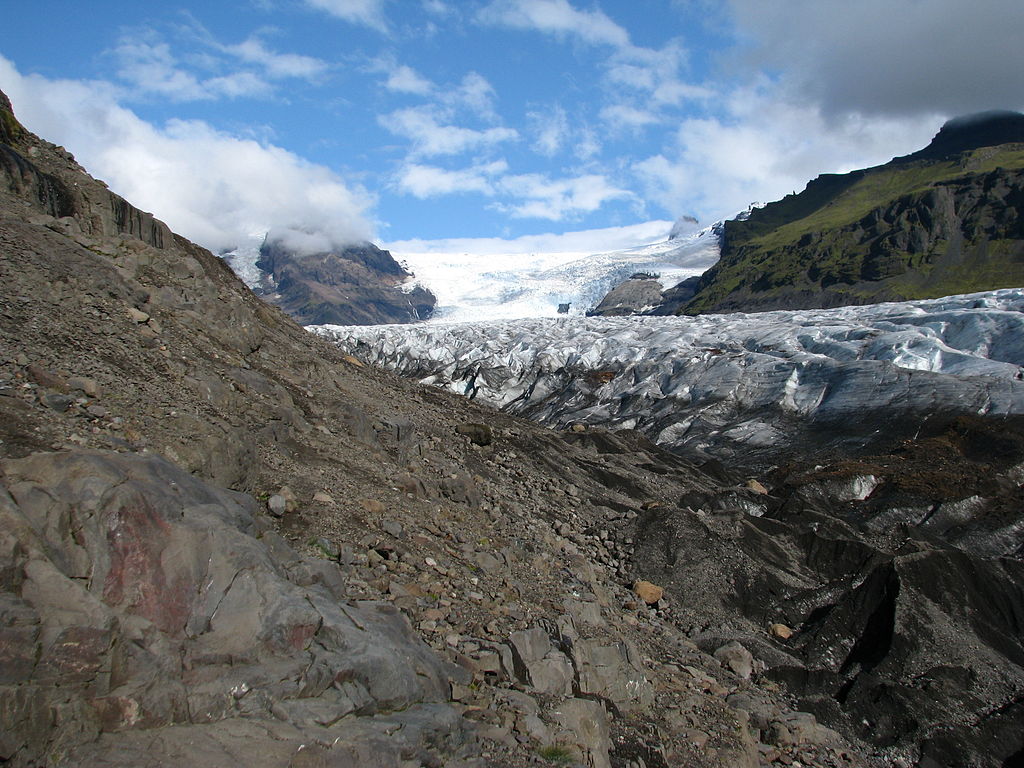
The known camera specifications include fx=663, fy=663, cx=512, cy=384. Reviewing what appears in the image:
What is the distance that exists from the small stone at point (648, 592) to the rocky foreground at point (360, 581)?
0.13m

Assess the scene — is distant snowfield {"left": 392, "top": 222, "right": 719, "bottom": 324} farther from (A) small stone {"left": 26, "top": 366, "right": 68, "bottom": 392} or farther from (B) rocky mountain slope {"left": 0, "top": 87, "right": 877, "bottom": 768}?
(A) small stone {"left": 26, "top": 366, "right": 68, "bottom": 392}

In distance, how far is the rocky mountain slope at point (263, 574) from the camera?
4.94 metres

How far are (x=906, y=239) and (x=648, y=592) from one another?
456ft

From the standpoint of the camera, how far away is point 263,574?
6.20 m

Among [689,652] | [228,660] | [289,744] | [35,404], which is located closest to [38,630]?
[228,660]

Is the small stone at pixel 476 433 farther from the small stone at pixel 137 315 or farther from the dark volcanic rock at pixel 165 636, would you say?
the dark volcanic rock at pixel 165 636

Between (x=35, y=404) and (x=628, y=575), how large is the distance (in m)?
11.1

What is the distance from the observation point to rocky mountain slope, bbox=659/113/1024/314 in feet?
379

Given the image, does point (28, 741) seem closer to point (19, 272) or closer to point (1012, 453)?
point (19, 272)

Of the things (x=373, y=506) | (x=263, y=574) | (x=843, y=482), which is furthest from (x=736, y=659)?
(x=843, y=482)

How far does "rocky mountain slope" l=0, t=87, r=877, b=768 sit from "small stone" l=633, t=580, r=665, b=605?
0.47ft

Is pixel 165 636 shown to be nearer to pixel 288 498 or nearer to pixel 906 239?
pixel 288 498

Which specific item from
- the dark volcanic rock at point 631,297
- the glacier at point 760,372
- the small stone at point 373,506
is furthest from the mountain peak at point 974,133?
the small stone at point 373,506

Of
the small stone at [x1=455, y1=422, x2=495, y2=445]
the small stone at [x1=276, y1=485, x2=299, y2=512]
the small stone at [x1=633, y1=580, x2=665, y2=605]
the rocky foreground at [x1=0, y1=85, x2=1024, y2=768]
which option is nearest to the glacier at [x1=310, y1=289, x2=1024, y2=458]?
the rocky foreground at [x1=0, y1=85, x2=1024, y2=768]
